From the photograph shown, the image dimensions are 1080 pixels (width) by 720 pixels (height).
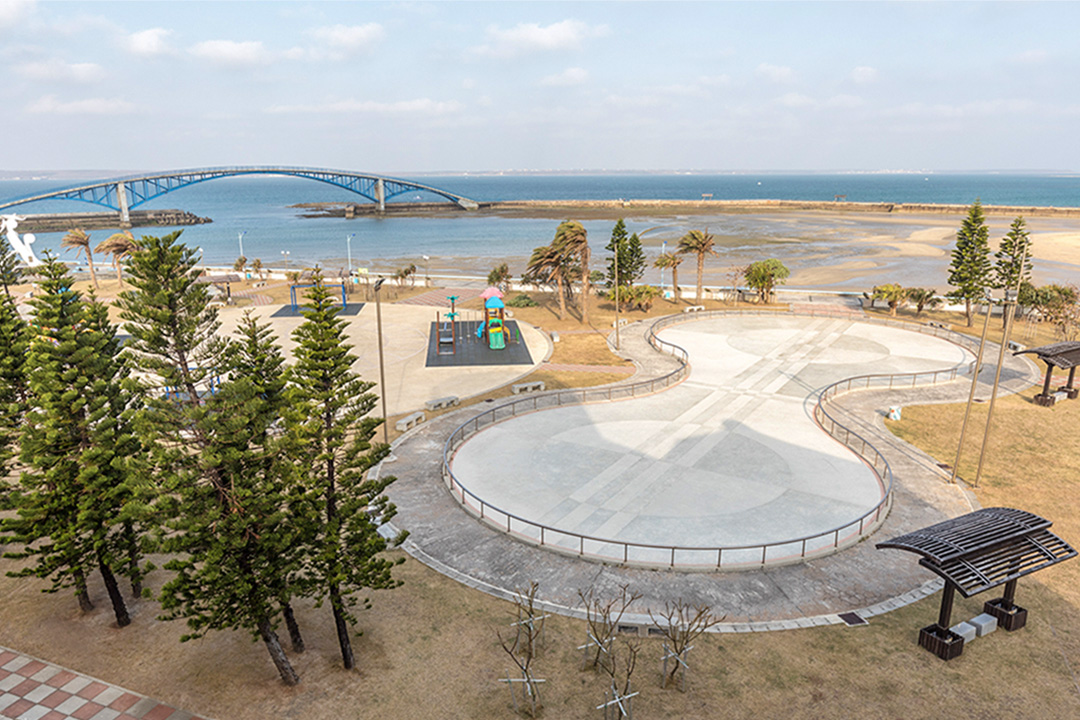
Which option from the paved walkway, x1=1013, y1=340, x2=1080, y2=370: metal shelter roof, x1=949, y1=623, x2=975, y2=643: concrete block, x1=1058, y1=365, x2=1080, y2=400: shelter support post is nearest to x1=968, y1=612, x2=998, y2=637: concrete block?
x1=949, y1=623, x2=975, y2=643: concrete block

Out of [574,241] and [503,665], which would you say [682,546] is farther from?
[574,241]

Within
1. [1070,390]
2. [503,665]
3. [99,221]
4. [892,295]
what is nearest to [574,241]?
[892,295]

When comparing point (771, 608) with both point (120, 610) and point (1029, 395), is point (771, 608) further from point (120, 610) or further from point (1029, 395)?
point (1029, 395)

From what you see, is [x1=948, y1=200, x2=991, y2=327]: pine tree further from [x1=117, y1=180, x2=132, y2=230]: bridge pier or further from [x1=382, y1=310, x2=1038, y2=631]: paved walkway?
[x1=117, y1=180, x2=132, y2=230]: bridge pier

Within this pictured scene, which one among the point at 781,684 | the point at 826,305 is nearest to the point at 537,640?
the point at 781,684

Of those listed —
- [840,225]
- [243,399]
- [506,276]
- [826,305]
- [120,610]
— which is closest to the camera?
[243,399]

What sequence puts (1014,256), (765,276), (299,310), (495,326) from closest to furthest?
(495,326) < (1014,256) < (299,310) < (765,276)

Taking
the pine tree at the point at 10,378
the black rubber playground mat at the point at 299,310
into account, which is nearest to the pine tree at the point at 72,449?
the pine tree at the point at 10,378
